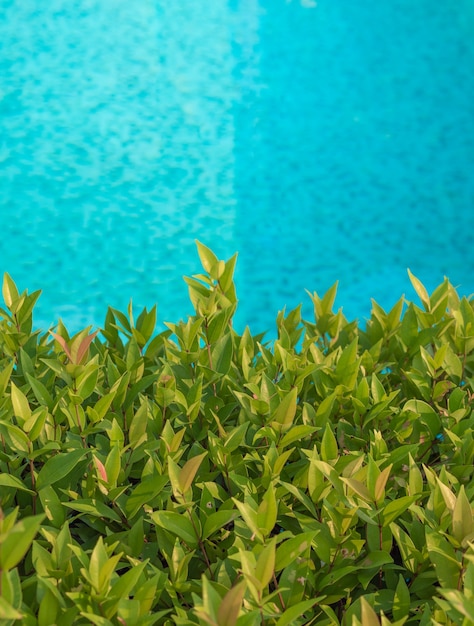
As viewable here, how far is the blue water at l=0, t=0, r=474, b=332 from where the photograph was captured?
260 inches

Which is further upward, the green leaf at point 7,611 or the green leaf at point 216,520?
the green leaf at point 216,520

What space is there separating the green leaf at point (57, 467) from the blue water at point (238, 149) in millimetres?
4904

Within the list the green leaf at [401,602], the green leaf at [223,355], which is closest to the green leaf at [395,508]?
the green leaf at [401,602]

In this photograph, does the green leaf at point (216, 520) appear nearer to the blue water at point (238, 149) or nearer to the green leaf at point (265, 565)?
the green leaf at point (265, 565)

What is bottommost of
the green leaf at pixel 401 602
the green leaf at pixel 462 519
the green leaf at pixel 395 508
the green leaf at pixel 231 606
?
the green leaf at pixel 231 606

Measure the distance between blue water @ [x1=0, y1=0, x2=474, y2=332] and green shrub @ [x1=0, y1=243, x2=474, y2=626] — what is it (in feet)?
14.9

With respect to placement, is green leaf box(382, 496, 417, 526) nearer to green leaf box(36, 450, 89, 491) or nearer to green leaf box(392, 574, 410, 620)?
green leaf box(392, 574, 410, 620)

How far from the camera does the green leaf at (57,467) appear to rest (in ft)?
4.35

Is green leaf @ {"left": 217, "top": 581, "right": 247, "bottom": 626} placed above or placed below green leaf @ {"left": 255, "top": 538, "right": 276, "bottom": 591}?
below

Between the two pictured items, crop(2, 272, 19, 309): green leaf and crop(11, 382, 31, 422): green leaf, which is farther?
crop(2, 272, 19, 309): green leaf

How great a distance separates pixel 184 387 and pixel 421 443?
546 millimetres

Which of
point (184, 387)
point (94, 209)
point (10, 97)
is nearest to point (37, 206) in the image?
point (94, 209)

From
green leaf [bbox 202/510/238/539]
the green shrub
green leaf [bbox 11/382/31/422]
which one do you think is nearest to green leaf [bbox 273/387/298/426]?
the green shrub

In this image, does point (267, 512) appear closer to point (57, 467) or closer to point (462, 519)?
point (462, 519)
